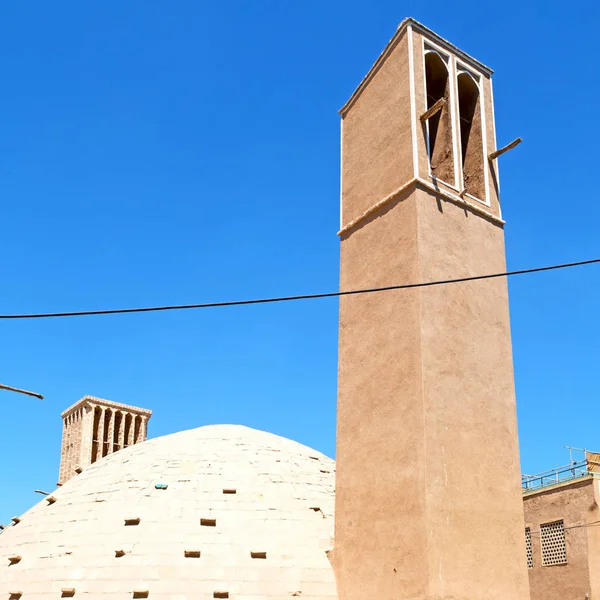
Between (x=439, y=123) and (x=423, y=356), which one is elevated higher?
(x=439, y=123)

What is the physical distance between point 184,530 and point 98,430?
757 inches

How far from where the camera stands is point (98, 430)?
30844 millimetres

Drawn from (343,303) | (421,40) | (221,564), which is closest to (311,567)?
(221,564)

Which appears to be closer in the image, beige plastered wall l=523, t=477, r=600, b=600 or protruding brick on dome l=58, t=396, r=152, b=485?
beige plastered wall l=523, t=477, r=600, b=600

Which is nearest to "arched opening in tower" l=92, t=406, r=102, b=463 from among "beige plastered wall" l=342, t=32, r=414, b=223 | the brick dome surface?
the brick dome surface

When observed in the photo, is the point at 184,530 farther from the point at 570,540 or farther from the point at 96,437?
the point at 96,437

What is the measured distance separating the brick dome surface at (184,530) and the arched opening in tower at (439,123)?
230 inches

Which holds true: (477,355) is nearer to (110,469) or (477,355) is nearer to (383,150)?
(383,150)

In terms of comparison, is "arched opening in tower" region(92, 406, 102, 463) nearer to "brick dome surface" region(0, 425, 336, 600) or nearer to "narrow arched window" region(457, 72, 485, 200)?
"brick dome surface" region(0, 425, 336, 600)

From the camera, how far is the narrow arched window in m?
13.4

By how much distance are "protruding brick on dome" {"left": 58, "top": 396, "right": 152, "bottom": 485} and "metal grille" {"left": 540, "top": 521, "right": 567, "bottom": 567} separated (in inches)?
620

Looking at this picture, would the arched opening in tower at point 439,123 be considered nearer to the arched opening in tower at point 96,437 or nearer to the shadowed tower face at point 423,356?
the shadowed tower face at point 423,356

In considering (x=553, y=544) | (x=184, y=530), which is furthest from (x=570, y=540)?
(x=184, y=530)

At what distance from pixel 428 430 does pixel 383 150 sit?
4.69 m
